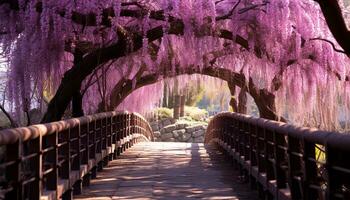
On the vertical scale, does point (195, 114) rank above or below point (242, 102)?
below

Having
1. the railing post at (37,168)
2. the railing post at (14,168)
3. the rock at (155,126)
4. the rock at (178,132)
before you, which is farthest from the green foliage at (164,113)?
the railing post at (14,168)

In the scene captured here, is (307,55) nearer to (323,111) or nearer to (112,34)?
(323,111)

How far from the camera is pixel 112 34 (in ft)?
33.5

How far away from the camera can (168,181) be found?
9.22m

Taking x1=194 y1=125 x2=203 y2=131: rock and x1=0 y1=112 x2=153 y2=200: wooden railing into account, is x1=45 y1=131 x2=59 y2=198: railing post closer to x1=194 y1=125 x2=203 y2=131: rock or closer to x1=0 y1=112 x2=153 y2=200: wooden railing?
x1=0 y1=112 x2=153 y2=200: wooden railing

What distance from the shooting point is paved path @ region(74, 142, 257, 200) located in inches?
308

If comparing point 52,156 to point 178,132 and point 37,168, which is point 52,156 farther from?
point 178,132

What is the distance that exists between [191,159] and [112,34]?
441cm

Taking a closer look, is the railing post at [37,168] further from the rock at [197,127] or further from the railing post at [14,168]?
the rock at [197,127]

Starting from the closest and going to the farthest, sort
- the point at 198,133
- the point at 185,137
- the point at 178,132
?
the point at 185,137 < the point at 178,132 < the point at 198,133

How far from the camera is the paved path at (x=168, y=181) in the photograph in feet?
25.7

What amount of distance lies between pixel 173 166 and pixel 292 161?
6.34m

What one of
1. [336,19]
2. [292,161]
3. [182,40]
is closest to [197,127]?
[182,40]

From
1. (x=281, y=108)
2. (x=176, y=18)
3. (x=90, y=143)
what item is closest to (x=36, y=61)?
(x=90, y=143)
